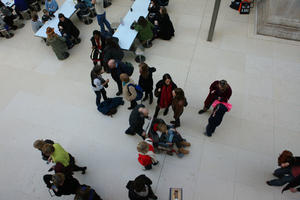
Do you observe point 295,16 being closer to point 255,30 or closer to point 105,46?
point 255,30

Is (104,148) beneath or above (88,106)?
beneath

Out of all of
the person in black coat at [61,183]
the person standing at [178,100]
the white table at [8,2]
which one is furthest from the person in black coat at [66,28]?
the person in black coat at [61,183]

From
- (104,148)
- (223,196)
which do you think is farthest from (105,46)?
(223,196)

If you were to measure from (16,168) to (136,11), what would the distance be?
595cm

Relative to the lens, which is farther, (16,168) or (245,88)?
(245,88)

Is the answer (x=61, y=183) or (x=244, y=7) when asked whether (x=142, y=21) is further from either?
(x=61, y=183)

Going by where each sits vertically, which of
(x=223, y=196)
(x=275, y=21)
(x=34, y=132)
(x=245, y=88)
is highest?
(x=275, y=21)

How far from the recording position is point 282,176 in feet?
12.7

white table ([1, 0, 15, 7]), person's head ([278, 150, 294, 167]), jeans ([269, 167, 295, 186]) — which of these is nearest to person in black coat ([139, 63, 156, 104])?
person's head ([278, 150, 294, 167])

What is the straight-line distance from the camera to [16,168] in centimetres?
453

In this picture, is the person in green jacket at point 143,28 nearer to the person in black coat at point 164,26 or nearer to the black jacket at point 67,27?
the person in black coat at point 164,26

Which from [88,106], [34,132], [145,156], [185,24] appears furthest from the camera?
[185,24]

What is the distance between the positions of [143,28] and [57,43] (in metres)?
2.74

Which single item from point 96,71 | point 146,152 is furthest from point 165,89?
point 96,71
